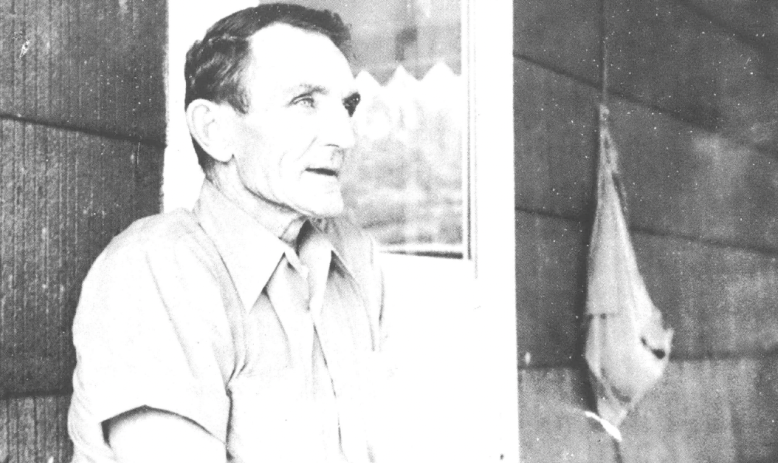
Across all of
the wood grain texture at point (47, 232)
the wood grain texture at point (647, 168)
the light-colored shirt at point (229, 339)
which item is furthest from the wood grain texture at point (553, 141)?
the wood grain texture at point (47, 232)

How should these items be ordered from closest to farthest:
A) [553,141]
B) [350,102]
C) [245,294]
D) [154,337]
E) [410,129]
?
[154,337] < [245,294] < [350,102] < [410,129] < [553,141]

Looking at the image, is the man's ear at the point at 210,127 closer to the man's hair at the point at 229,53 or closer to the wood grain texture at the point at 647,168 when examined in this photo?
the man's hair at the point at 229,53

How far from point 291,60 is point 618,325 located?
78 centimetres

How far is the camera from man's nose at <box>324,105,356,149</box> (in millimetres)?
1026

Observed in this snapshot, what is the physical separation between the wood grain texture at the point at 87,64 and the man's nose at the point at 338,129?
24 cm

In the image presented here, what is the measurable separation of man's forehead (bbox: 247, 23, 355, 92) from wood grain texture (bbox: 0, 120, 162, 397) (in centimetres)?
21

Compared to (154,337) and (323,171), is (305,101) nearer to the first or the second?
(323,171)

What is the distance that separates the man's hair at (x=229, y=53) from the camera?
3.35ft

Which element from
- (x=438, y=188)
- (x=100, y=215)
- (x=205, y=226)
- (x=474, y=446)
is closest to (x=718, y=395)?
(x=474, y=446)

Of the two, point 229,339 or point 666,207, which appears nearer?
point 229,339

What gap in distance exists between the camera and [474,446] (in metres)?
1.31

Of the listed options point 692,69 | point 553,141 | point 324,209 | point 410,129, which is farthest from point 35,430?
point 692,69

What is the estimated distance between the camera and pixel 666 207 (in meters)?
1.49

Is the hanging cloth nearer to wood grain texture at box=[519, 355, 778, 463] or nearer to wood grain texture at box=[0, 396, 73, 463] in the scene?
wood grain texture at box=[519, 355, 778, 463]
